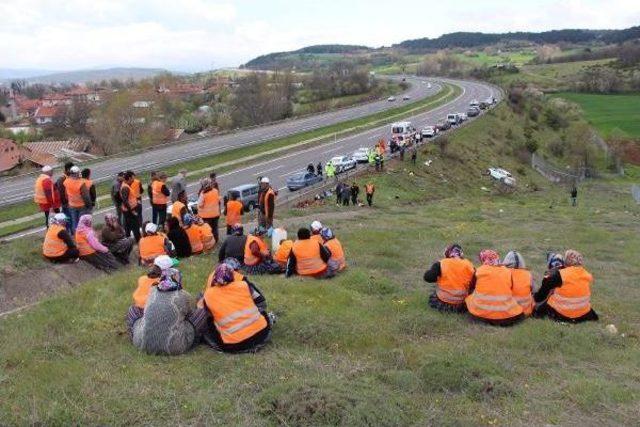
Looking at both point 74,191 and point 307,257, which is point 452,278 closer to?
point 307,257

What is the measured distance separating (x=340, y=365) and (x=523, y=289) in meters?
3.63

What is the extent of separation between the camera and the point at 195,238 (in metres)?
14.1

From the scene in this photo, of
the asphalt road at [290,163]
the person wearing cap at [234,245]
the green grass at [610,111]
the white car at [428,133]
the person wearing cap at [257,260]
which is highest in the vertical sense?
the person wearing cap at [234,245]

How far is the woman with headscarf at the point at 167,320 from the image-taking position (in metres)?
8.08

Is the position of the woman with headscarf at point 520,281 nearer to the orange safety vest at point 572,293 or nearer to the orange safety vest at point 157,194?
the orange safety vest at point 572,293

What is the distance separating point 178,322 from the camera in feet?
26.9

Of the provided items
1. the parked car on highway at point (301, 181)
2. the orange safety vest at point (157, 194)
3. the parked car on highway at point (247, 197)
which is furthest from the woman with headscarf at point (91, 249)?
the parked car on highway at point (301, 181)

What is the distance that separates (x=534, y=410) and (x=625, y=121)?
91154mm

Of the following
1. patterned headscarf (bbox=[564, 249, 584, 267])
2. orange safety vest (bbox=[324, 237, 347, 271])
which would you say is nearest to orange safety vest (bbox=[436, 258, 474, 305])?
patterned headscarf (bbox=[564, 249, 584, 267])

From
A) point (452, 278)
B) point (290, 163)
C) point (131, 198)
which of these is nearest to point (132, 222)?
point (131, 198)

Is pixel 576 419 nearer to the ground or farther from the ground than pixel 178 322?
nearer to the ground

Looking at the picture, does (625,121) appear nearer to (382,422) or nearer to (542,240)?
(542,240)

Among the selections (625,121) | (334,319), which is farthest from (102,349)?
(625,121)

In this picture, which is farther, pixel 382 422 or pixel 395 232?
pixel 395 232
